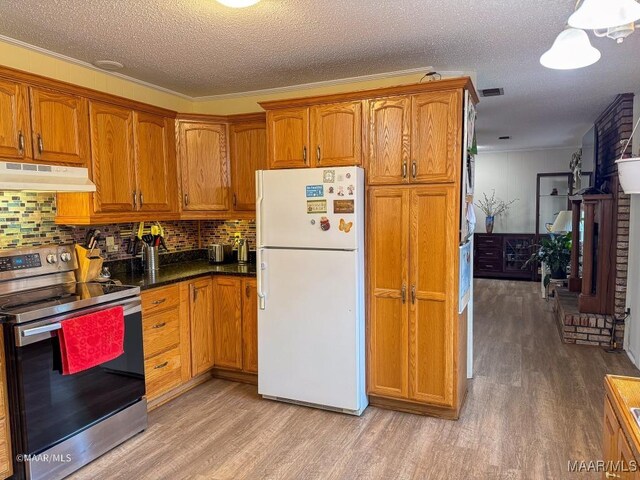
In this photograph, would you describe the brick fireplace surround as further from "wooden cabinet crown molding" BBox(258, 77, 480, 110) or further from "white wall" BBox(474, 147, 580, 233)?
"white wall" BBox(474, 147, 580, 233)

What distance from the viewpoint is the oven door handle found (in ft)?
7.10

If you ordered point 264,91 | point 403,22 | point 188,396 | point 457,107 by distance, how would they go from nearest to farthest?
point 403,22, point 457,107, point 188,396, point 264,91

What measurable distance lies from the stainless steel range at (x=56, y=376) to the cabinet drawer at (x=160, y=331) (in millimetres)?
156

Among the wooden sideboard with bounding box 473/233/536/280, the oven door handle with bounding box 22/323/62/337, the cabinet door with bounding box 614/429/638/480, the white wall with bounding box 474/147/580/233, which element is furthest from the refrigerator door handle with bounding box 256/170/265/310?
the white wall with bounding box 474/147/580/233

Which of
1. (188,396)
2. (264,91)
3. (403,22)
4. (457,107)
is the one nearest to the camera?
Answer: (403,22)

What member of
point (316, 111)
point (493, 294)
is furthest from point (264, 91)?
point (493, 294)

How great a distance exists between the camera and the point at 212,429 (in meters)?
2.87

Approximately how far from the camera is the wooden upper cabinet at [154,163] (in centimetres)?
336

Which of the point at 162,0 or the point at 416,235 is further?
the point at 416,235

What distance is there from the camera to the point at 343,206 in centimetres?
289

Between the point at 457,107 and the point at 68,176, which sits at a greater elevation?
the point at 457,107

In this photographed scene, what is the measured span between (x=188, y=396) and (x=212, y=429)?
57 cm

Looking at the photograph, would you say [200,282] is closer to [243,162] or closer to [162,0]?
[243,162]

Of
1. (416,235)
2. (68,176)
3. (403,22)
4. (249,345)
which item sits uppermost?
(403,22)
